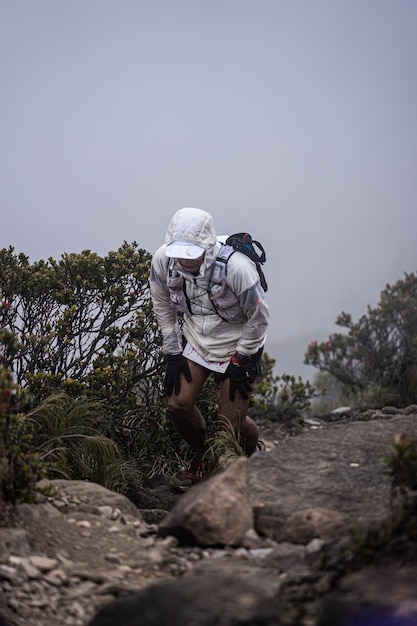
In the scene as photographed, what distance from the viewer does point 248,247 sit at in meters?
6.82

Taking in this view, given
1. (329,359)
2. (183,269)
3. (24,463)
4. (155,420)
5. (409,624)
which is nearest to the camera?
(409,624)

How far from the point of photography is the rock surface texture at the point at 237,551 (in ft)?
→ 11.0

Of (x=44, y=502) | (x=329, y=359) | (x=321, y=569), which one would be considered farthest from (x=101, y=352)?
(x=329, y=359)

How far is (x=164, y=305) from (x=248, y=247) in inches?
35.5

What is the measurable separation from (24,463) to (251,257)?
2.68 m

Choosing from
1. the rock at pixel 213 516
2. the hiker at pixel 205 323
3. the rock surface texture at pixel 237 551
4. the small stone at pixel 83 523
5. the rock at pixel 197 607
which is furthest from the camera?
the hiker at pixel 205 323

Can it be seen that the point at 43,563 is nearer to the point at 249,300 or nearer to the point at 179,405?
the point at 179,405

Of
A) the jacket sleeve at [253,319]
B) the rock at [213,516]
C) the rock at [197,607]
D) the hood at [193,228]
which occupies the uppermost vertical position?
the hood at [193,228]

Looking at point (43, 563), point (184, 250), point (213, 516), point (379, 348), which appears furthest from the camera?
point (379, 348)

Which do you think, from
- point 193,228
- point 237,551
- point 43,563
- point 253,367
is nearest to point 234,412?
point 253,367

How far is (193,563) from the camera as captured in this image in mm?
4645

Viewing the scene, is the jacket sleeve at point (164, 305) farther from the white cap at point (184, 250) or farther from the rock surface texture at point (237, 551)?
the rock surface texture at point (237, 551)

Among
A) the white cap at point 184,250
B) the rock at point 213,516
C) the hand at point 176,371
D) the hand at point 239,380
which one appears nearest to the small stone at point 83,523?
the rock at point 213,516

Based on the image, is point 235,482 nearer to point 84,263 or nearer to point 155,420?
point 155,420
